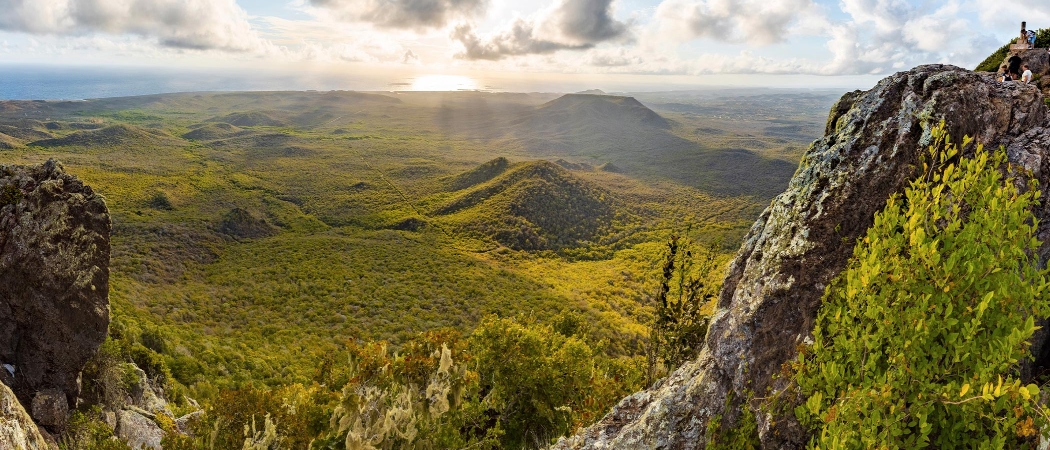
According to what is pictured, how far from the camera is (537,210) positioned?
10250cm

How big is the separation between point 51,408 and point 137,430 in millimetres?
4136

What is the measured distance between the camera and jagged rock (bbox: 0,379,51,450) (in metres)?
9.23

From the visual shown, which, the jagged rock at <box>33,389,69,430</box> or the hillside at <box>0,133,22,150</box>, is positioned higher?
the hillside at <box>0,133,22,150</box>

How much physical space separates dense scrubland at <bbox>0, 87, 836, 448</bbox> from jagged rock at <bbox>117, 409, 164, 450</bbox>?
5.10 feet

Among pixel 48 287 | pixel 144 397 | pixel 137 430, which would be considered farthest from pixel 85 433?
pixel 144 397

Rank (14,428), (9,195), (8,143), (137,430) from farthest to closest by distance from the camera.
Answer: (8,143), (137,430), (9,195), (14,428)

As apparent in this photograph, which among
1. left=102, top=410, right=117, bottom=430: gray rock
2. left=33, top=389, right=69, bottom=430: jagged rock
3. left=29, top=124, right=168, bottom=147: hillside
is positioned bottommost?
left=102, top=410, right=117, bottom=430: gray rock

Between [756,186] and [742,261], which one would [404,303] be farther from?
[756,186]

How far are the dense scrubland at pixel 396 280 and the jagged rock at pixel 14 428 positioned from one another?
3162mm

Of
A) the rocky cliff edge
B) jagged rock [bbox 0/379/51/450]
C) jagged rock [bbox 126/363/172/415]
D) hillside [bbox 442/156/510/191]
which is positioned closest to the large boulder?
jagged rock [bbox 0/379/51/450]

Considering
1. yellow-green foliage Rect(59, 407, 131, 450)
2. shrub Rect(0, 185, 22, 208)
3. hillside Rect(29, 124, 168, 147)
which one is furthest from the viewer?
hillside Rect(29, 124, 168, 147)

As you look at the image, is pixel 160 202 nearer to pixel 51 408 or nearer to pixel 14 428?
pixel 51 408

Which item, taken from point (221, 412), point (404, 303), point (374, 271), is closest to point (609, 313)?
point (404, 303)

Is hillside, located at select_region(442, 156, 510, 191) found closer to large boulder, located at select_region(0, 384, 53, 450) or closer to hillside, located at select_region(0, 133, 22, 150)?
large boulder, located at select_region(0, 384, 53, 450)
